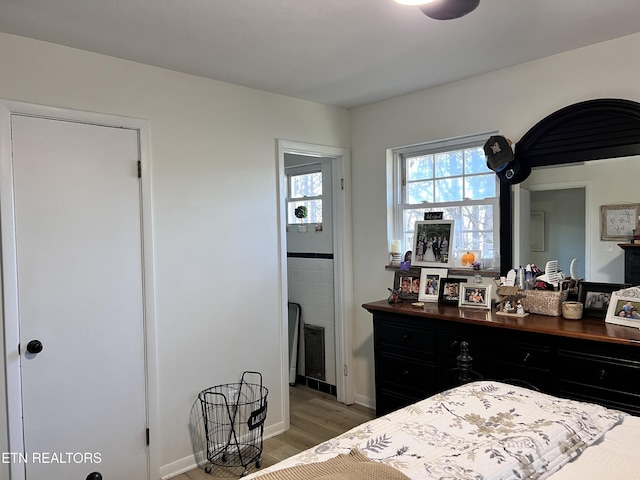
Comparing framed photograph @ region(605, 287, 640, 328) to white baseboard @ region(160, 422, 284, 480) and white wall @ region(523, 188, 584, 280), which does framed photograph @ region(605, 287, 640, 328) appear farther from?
white baseboard @ region(160, 422, 284, 480)

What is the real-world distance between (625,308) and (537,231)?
666 mm

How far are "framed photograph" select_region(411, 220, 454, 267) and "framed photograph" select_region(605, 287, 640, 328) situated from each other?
41.6 inches

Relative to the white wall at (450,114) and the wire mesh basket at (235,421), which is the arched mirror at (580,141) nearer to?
the white wall at (450,114)

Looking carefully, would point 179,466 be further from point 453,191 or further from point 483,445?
point 453,191

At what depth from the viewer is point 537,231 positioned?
282 cm

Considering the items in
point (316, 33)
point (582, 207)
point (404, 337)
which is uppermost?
point (316, 33)

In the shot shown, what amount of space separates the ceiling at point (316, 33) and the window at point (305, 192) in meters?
1.28

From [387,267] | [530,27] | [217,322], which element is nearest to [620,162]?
[530,27]

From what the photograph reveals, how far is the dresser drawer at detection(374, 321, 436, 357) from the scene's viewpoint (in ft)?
9.33

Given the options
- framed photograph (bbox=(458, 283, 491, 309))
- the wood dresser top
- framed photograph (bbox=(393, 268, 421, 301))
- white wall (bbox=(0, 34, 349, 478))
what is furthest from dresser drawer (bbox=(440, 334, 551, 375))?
white wall (bbox=(0, 34, 349, 478))

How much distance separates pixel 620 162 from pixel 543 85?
0.64 meters

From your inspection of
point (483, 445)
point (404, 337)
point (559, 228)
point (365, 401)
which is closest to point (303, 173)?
point (404, 337)

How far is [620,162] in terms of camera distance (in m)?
2.53

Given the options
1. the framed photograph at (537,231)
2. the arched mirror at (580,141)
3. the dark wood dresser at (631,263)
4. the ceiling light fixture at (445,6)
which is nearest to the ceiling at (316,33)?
the arched mirror at (580,141)
